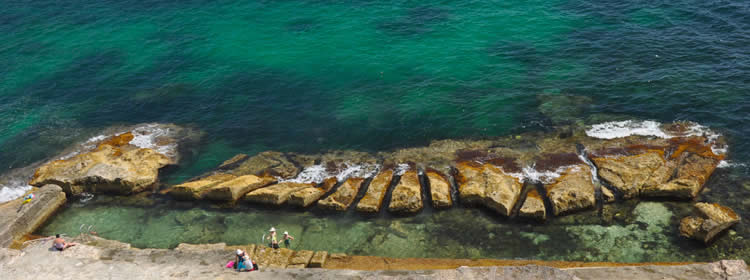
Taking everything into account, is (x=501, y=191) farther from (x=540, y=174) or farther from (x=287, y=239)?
(x=287, y=239)

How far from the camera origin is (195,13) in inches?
2334

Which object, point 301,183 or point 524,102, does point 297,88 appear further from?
point 524,102

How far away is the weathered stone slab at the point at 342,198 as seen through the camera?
26.8 m

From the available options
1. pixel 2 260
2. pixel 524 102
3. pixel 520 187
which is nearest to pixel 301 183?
pixel 520 187

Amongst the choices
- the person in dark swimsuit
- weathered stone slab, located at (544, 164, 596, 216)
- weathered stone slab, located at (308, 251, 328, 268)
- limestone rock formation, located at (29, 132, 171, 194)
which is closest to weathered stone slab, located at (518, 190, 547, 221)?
weathered stone slab, located at (544, 164, 596, 216)

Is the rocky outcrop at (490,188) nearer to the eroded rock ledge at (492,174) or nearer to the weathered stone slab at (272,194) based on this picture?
the eroded rock ledge at (492,174)

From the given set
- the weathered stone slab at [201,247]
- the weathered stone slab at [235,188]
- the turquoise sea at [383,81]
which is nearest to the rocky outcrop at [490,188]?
the turquoise sea at [383,81]

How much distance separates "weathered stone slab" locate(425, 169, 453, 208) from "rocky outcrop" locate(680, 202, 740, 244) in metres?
11.9

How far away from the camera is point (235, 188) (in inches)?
1105

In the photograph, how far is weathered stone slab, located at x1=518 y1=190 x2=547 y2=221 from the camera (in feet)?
80.5

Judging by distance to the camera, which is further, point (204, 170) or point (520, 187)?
point (204, 170)

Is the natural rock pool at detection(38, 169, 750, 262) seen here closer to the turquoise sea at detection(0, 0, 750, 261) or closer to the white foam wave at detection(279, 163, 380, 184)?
the turquoise sea at detection(0, 0, 750, 261)

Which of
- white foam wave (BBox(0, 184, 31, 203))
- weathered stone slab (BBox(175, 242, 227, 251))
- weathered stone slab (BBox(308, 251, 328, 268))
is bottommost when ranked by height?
weathered stone slab (BBox(308, 251, 328, 268))

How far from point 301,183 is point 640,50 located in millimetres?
32959
